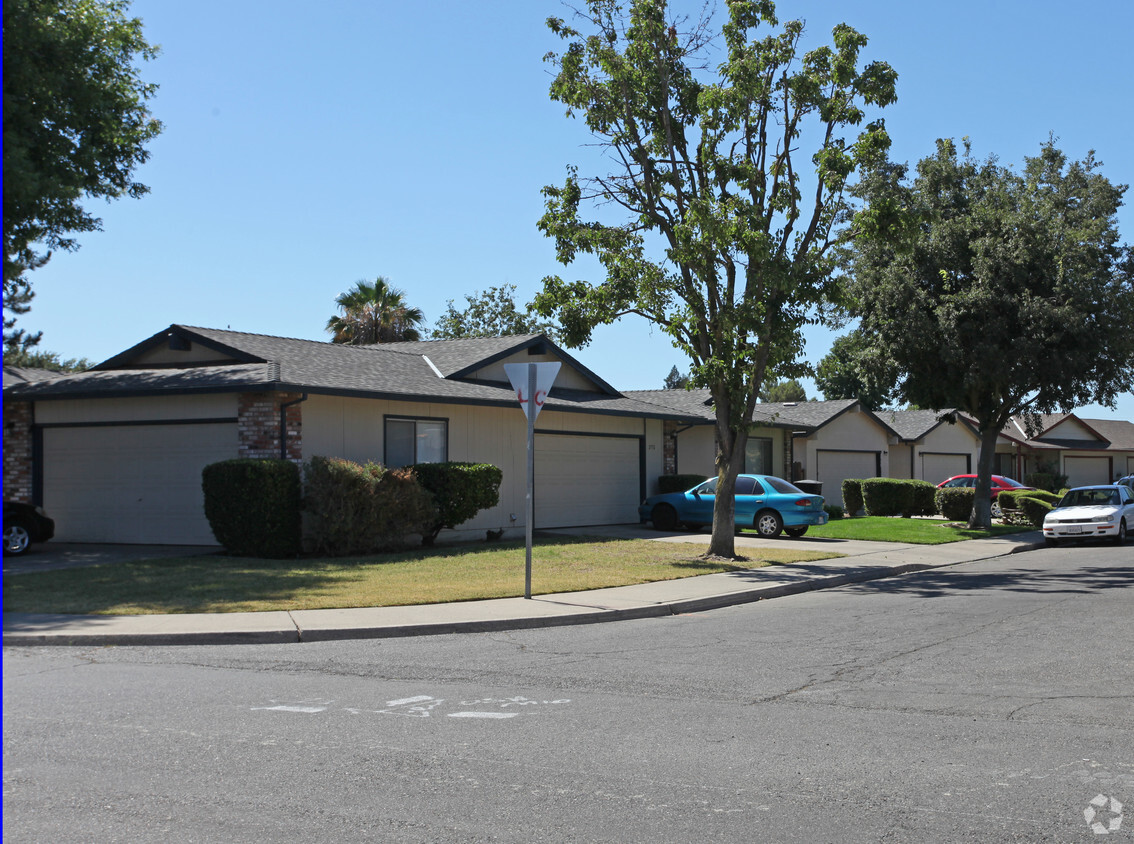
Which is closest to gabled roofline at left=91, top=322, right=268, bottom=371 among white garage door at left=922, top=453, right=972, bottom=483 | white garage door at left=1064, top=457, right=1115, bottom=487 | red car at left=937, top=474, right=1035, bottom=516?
red car at left=937, top=474, right=1035, bottom=516

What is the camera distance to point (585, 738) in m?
6.38

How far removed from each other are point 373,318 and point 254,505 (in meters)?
23.9

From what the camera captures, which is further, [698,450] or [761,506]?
[698,450]

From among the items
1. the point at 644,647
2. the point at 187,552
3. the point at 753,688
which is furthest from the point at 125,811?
A: the point at 187,552

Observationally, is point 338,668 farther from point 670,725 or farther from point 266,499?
point 266,499

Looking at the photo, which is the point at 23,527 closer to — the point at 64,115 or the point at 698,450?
the point at 64,115

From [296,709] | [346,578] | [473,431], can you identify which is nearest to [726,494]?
[473,431]

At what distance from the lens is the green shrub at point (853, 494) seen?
3553 centimetres

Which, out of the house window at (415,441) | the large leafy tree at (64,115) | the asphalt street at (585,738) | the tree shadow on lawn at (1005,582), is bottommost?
the tree shadow on lawn at (1005,582)

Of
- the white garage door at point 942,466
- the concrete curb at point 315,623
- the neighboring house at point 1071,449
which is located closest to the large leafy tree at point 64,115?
the concrete curb at point 315,623

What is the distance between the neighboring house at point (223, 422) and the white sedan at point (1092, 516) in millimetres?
11215

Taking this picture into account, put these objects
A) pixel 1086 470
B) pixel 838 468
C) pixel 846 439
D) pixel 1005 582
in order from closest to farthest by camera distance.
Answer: pixel 1005 582 < pixel 838 468 < pixel 846 439 < pixel 1086 470

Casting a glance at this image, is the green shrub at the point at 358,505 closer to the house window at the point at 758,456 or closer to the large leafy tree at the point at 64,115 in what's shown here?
the large leafy tree at the point at 64,115

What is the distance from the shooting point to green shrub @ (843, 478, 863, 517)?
117 feet
